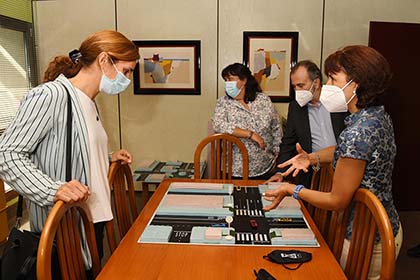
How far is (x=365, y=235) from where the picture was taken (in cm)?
131

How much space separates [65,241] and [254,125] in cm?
190

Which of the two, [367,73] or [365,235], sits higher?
[367,73]

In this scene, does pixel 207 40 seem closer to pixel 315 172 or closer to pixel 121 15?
pixel 121 15

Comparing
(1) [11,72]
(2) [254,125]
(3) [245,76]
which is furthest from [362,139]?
(1) [11,72]

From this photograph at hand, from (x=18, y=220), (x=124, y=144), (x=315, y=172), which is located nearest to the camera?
(x=18, y=220)

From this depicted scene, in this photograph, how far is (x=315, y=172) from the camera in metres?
1.98

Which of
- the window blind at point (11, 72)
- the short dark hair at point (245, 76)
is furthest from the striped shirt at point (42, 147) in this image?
the window blind at point (11, 72)

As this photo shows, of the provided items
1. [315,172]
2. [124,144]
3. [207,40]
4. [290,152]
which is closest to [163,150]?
[124,144]

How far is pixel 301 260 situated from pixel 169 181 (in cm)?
116

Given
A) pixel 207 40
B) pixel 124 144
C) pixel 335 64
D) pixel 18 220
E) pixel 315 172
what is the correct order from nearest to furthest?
pixel 335 64
pixel 18 220
pixel 315 172
pixel 207 40
pixel 124 144

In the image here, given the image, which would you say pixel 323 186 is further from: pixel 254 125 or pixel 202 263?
pixel 254 125

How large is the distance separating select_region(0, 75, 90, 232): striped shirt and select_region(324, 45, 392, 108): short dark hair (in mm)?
1067

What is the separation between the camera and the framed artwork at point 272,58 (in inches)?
149

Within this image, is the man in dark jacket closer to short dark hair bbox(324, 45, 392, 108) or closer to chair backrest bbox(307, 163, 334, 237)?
chair backrest bbox(307, 163, 334, 237)
